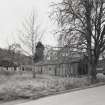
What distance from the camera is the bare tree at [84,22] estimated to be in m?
13.4

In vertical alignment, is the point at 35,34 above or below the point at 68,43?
above

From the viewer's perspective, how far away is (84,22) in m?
13.8

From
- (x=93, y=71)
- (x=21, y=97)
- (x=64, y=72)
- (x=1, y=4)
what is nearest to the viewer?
(x=21, y=97)

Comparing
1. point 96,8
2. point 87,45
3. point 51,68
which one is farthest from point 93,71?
point 51,68

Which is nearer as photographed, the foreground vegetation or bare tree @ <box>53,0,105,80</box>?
the foreground vegetation

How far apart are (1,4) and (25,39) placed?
7.69m

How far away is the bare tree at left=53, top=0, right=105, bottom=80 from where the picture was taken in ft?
43.9

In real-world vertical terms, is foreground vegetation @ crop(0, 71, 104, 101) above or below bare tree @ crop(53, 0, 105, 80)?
below

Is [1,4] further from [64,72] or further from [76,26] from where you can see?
[64,72]

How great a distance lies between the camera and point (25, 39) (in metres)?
20.4

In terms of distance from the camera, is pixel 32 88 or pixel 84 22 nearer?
pixel 32 88

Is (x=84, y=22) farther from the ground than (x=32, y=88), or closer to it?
farther from the ground

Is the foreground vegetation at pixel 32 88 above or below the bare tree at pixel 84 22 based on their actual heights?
below

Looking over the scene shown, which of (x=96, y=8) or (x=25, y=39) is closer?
(x=96, y=8)
